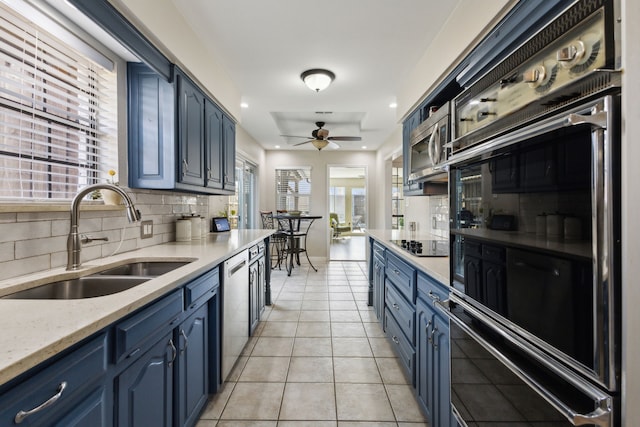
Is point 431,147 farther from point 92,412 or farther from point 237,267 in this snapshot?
point 92,412

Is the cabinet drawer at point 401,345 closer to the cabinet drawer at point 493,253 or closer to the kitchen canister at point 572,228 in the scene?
the cabinet drawer at point 493,253

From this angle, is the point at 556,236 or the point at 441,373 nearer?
the point at 556,236

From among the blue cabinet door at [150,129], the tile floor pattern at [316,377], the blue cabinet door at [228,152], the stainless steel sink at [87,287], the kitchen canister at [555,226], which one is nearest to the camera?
the kitchen canister at [555,226]

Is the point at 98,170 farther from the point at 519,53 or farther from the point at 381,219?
the point at 381,219

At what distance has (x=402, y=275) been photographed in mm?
2037

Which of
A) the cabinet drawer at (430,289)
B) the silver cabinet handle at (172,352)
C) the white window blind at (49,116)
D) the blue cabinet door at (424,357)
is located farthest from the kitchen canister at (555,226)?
the white window blind at (49,116)

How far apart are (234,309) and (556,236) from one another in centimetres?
195

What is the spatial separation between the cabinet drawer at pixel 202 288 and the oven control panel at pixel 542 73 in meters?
1.44

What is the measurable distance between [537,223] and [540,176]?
0.13m

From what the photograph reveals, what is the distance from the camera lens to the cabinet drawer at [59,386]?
60 cm

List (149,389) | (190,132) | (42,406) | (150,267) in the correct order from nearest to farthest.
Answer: (42,406) → (149,389) → (150,267) → (190,132)

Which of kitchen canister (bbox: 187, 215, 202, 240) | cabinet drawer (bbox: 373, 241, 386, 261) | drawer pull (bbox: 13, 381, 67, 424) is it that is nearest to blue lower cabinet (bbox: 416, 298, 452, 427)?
cabinet drawer (bbox: 373, 241, 386, 261)

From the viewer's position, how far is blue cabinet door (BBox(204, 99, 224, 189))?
261 centimetres

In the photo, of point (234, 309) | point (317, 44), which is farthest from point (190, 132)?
point (234, 309)
